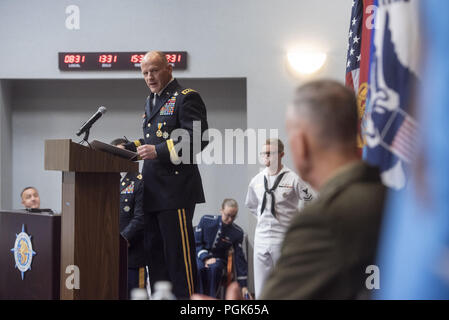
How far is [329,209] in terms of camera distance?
105 cm

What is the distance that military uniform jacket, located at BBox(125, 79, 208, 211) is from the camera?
2.74 meters

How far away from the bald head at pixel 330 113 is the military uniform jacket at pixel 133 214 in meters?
2.76

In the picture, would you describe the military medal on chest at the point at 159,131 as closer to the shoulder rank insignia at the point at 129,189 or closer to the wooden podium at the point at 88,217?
the wooden podium at the point at 88,217

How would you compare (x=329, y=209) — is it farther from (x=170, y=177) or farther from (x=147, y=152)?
(x=170, y=177)

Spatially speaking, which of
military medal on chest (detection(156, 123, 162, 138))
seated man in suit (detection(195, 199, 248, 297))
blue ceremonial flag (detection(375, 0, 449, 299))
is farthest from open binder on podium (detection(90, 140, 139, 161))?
seated man in suit (detection(195, 199, 248, 297))

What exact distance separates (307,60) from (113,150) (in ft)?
11.8

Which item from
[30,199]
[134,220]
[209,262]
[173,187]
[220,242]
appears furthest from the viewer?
[220,242]

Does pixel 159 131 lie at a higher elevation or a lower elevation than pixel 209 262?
higher

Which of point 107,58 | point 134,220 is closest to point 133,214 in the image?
point 134,220

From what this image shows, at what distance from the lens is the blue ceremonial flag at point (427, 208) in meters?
1.06

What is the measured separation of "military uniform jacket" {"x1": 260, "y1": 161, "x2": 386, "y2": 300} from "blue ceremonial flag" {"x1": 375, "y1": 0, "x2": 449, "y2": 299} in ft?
0.23

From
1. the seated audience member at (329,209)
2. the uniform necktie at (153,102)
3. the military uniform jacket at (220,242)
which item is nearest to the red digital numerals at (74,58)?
the military uniform jacket at (220,242)
